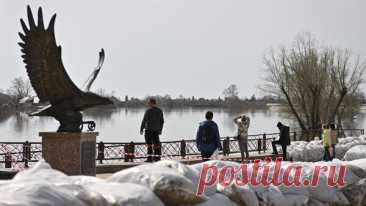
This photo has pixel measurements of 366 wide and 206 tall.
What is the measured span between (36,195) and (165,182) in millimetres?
1357

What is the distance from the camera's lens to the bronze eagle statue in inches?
387

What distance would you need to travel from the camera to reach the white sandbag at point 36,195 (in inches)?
135

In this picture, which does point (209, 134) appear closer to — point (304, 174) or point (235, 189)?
point (304, 174)

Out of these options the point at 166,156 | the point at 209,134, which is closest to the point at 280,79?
the point at 166,156

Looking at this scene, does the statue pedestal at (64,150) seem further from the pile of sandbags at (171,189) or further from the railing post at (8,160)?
the railing post at (8,160)

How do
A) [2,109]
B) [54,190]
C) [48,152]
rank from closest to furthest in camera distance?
1. [54,190]
2. [48,152]
3. [2,109]

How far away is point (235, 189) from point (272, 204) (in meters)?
0.56

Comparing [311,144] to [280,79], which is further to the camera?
[280,79]

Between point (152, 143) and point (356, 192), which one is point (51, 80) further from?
point (356, 192)

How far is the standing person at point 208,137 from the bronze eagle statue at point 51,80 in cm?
187

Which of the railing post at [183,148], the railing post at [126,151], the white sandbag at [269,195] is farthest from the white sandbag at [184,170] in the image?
the railing post at [183,148]

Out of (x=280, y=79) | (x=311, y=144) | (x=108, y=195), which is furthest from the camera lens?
(x=280, y=79)

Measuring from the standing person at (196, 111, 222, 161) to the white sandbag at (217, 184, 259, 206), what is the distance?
4588 millimetres

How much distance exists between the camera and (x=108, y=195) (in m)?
4.23
